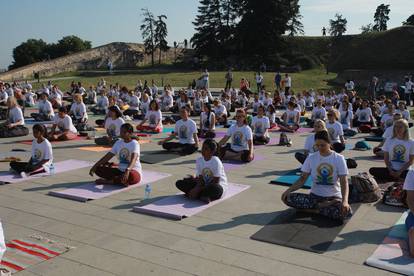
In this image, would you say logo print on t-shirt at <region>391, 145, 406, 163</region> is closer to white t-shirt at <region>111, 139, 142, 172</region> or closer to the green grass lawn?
white t-shirt at <region>111, 139, 142, 172</region>

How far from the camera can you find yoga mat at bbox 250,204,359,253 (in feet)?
18.2

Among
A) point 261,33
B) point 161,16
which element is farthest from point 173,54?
point 261,33

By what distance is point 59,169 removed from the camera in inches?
384

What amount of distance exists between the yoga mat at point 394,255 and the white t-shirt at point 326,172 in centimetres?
92

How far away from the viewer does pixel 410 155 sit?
7.98 m

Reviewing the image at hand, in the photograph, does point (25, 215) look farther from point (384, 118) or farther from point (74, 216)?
point (384, 118)

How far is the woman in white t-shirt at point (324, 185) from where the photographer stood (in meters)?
6.21

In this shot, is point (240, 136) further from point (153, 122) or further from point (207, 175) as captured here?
point (153, 122)

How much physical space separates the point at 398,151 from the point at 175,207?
416 cm

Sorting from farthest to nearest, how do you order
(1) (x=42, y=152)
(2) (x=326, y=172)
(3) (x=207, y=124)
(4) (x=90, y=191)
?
(3) (x=207, y=124)
(1) (x=42, y=152)
(4) (x=90, y=191)
(2) (x=326, y=172)

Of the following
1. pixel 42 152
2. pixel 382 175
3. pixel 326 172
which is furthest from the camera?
pixel 42 152

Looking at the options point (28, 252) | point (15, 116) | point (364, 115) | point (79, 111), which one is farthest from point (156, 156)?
point (364, 115)

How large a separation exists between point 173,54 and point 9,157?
183ft

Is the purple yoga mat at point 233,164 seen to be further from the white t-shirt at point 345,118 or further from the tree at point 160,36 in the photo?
the tree at point 160,36
